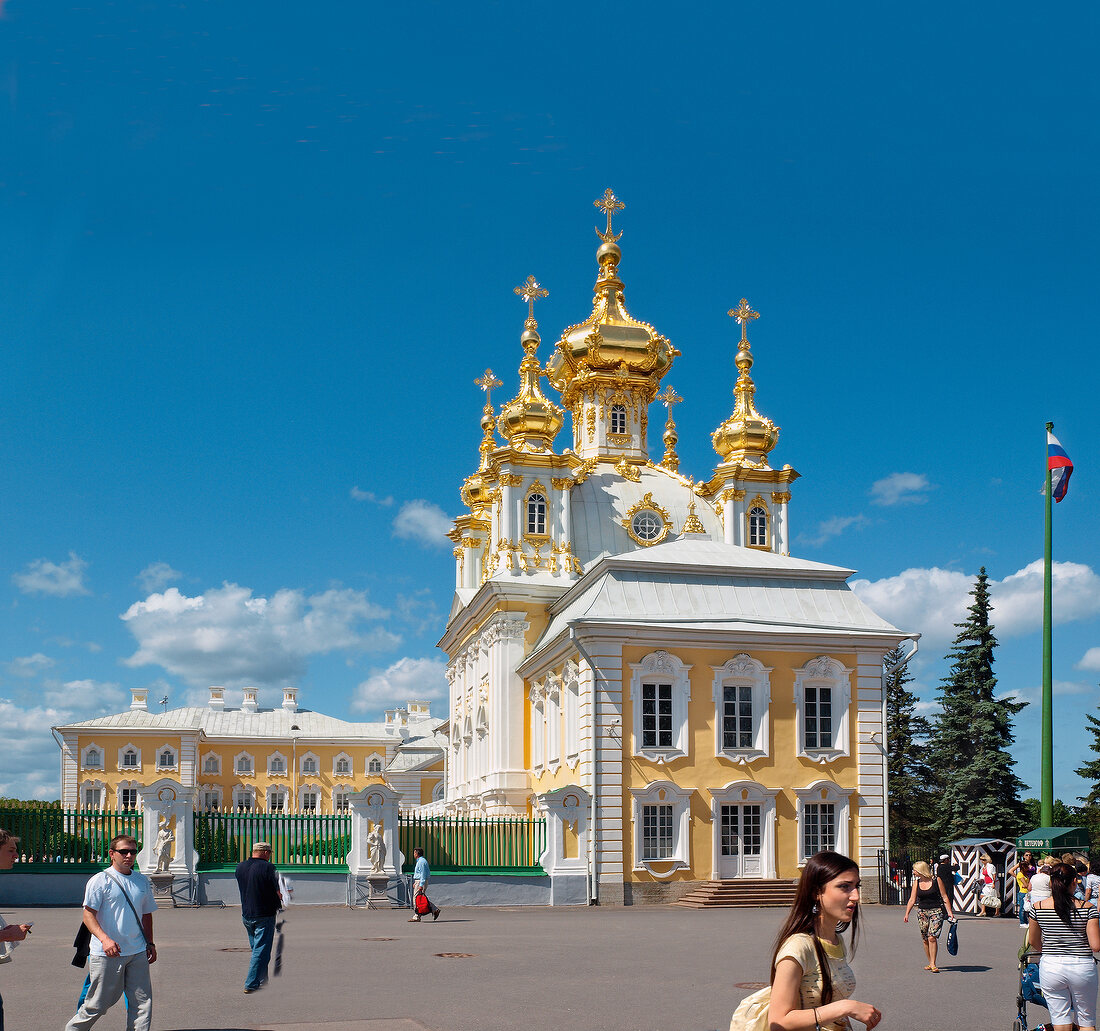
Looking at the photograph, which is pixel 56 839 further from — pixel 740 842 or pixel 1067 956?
pixel 1067 956

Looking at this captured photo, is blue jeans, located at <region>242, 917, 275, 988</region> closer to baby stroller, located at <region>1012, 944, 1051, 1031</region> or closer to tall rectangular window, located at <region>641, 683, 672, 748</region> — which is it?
baby stroller, located at <region>1012, 944, 1051, 1031</region>

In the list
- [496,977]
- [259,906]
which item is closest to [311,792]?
[496,977]

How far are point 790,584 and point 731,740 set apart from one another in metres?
4.80

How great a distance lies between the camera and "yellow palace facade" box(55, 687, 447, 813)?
74.8m

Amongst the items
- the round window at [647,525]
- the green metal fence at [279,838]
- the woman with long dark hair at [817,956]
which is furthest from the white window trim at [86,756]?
the woman with long dark hair at [817,956]

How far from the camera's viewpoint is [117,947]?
356 inches

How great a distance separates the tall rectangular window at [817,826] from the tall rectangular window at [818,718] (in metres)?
1.50

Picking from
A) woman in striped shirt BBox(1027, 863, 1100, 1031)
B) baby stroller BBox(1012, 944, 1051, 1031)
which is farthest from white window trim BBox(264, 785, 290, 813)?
woman in striped shirt BBox(1027, 863, 1100, 1031)

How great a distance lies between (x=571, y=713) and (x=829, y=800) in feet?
22.7

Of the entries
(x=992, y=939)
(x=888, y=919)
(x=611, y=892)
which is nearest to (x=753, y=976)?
(x=992, y=939)

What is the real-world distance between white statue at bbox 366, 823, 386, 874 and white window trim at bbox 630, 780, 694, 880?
622 cm

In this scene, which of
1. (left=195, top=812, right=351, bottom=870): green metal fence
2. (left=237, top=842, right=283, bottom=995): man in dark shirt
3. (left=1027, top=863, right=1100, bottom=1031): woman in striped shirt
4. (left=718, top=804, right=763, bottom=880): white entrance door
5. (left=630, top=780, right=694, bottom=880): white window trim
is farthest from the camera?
(left=718, top=804, right=763, bottom=880): white entrance door

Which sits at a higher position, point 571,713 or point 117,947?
point 571,713

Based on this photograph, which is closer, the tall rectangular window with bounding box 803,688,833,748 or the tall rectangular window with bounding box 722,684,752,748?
the tall rectangular window with bounding box 722,684,752,748
